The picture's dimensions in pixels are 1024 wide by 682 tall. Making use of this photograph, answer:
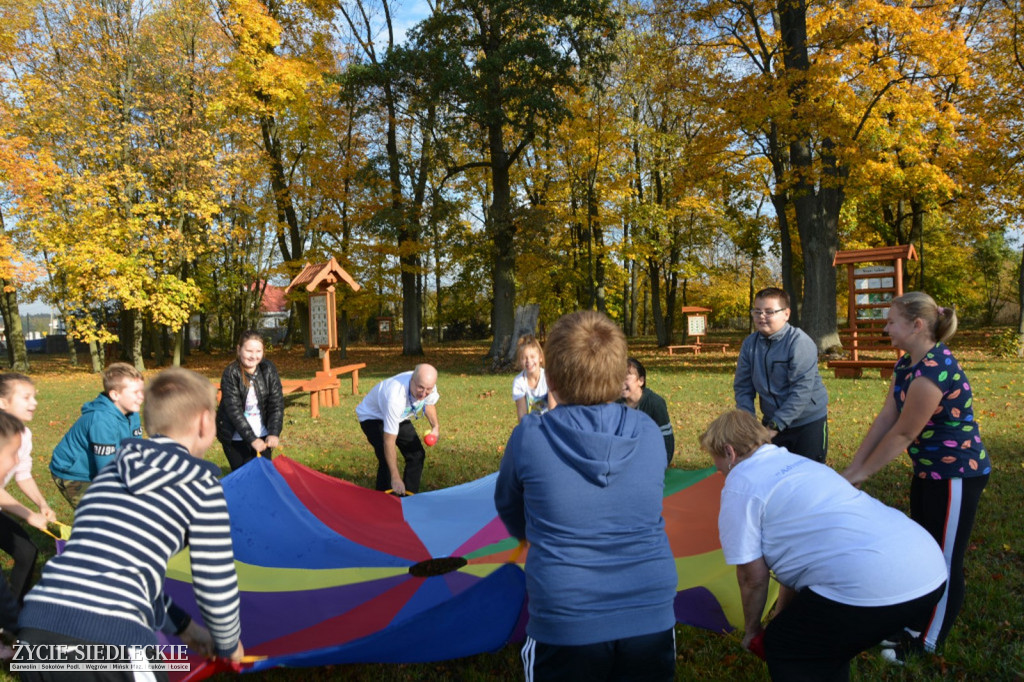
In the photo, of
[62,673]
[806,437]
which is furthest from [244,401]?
[806,437]

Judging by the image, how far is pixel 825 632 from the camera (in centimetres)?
219

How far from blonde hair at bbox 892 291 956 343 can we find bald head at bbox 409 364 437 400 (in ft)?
9.28

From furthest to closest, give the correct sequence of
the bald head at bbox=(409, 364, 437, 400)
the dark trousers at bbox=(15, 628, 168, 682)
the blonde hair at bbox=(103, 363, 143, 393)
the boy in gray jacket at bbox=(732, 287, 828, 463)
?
the bald head at bbox=(409, 364, 437, 400), the boy in gray jacket at bbox=(732, 287, 828, 463), the blonde hair at bbox=(103, 363, 143, 393), the dark trousers at bbox=(15, 628, 168, 682)

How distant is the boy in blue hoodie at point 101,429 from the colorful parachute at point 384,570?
761 millimetres

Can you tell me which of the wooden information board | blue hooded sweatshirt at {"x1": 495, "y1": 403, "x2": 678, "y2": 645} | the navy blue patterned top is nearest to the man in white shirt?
blue hooded sweatshirt at {"x1": 495, "y1": 403, "x2": 678, "y2": 645}

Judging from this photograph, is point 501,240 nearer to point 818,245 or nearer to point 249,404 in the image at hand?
point 818,245

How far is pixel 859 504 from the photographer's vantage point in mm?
2246

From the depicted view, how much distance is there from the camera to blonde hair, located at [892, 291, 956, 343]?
10.1ft

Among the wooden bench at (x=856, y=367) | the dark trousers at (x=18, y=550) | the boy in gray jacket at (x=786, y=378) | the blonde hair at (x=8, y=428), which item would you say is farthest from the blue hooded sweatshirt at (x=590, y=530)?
the wooden bench at (x=856, y=367)

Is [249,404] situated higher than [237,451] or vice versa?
[249,404]

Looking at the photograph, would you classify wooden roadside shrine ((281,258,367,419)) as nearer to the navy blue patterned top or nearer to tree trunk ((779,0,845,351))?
the navy blue patterned top

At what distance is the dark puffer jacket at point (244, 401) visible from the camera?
5160mm

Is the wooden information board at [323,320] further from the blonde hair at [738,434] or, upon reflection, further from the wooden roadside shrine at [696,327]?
the wooden roadside shrine at [696,327]

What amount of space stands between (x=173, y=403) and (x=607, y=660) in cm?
154
